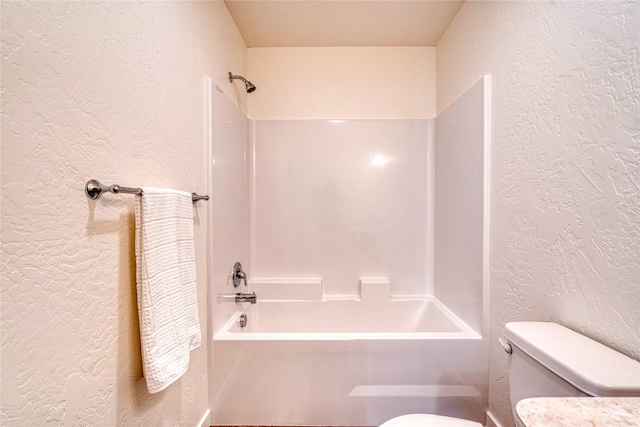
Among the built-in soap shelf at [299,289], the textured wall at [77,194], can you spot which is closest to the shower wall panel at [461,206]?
the built-in soap shelf at [299,289]

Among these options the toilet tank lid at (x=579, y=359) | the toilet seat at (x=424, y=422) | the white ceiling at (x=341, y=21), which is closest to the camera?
the toilet tank lid at (x=579, y=359)

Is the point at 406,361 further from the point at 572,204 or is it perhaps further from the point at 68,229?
the point at 68,229

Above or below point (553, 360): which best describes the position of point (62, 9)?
above

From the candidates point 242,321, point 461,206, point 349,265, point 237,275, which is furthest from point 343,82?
point 242,321

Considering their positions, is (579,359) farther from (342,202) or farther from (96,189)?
(342,202)

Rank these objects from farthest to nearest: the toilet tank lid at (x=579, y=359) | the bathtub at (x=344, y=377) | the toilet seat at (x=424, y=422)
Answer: the bathtub at (x=344, y=377), the toilet seat at (x=424, y=422), the toilet tank lid at (x=579, y=359)

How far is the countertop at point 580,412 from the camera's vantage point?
1.80 feet

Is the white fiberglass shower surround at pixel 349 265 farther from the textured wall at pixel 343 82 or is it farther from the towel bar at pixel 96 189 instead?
the towel bar at pixel 96 189

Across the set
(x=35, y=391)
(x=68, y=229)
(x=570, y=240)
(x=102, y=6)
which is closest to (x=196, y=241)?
(x=68, y=229)

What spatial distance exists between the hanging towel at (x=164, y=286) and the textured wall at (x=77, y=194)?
0.21ft

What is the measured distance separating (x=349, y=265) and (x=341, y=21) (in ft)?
5.86

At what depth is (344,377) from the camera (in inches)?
59.8

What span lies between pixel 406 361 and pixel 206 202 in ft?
4.46

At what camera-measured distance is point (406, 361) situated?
1517 millimetres
